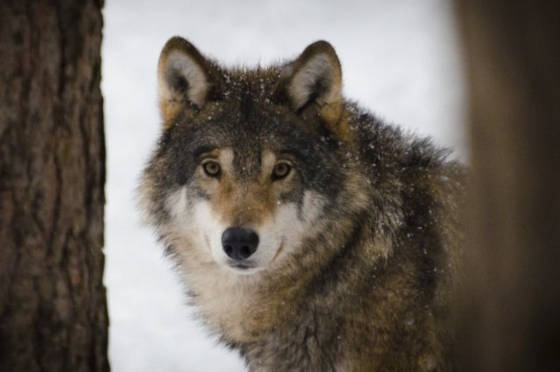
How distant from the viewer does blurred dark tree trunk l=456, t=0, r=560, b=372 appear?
6.15 ft

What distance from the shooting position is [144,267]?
671cm

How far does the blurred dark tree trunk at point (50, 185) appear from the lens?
9.60ft

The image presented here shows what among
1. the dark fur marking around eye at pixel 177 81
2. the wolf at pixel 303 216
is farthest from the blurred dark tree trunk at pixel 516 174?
the dark fur marking around eye at pixel 177 81

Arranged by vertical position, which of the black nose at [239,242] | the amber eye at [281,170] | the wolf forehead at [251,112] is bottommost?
the black nose at [239,242]

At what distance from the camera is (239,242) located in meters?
3.62

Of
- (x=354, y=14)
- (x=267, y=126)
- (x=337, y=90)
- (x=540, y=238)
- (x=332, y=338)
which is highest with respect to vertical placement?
(x=354, y=14)

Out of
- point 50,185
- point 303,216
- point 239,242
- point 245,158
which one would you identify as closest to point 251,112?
point 245,158

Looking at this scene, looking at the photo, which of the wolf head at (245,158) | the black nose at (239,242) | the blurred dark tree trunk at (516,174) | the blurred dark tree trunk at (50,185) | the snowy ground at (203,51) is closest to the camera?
the blurred dark tree trunk at (516,174)

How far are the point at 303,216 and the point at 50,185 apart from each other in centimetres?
149

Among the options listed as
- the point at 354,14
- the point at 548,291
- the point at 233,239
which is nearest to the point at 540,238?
the point at 548,291

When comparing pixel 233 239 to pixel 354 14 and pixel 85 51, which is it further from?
pixel 354 14

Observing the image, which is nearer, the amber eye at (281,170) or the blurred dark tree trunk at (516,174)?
the blurred dark tree trunk at (516,174)

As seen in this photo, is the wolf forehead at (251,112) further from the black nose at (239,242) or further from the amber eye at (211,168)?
the black nose at (239,242)

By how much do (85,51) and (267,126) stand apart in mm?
1223
